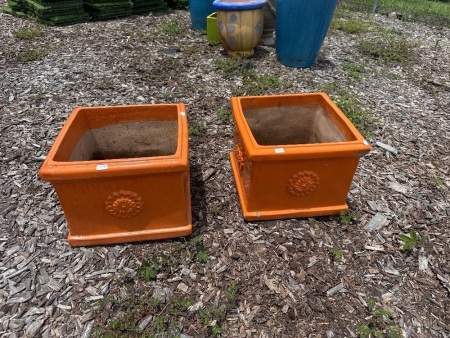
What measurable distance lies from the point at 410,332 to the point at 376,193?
109cm

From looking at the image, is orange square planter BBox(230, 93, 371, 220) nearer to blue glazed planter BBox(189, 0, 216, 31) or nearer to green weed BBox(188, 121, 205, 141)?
green weed BBox(188, 121, 205, 141)

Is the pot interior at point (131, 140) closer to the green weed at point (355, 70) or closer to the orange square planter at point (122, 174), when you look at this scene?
the orange square planter at point (122, 174)

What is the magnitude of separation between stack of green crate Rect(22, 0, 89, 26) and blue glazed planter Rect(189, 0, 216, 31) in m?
1.99

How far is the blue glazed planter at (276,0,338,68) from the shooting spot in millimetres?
3996

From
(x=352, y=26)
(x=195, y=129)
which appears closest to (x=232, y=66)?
(x=195, y=129)

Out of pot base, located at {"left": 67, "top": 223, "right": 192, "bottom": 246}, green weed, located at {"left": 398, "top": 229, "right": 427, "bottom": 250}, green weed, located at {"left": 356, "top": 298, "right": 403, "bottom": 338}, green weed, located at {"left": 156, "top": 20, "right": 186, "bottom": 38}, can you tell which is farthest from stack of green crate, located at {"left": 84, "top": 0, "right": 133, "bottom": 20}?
green weed, located at {"left": 356, "top": 298, "right": 403, "bottom": 338}

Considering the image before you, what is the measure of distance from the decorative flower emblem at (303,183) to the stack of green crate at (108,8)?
5.43 m

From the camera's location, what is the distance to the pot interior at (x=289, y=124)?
94.5 inches

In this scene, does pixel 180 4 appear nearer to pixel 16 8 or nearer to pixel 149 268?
pixel 16 8

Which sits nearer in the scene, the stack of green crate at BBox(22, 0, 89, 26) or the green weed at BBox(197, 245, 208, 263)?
the green weed at BBox(197, 245, 208, 263)

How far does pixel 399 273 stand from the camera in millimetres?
1990

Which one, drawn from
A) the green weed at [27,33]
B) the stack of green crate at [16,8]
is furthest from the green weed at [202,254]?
the stack of green crate at [16,8]

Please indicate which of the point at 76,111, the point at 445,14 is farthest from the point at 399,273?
the point at 445,14

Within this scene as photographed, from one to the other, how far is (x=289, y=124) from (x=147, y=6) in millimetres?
5197
